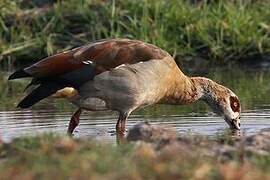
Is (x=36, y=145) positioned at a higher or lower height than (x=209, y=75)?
higher

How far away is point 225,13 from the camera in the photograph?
1391cm

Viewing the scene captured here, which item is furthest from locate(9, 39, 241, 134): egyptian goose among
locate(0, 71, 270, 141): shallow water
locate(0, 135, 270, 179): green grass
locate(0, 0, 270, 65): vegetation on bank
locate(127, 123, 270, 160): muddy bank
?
locate(0, 0, 270, 65): vegetation on bank

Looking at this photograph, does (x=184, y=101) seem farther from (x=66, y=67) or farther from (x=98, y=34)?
(x=98, y=34)

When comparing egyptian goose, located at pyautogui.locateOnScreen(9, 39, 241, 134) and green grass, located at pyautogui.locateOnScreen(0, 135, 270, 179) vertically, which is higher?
green grass, located at pyautogui.locateOnScreen(0, 135, 270, 179)

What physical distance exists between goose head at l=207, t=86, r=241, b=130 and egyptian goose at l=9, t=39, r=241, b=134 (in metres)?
0.71

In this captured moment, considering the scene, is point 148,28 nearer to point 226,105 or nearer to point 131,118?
point 131,118

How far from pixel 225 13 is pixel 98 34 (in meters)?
A: 1.86

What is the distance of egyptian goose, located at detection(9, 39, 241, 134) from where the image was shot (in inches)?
321

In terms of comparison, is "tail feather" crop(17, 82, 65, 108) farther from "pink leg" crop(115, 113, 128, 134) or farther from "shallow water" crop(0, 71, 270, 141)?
"pink leg" crop(115, 113, 128, 134)

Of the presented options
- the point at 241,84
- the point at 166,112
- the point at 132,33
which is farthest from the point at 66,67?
the point at 132,33

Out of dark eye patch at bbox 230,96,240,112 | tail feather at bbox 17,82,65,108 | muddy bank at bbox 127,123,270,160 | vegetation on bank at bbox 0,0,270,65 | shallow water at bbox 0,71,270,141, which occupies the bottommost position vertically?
vegetation on bank at bbox 0,0,270,65

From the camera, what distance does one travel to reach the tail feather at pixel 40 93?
26.4 feet

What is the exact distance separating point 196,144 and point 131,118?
12.6ft

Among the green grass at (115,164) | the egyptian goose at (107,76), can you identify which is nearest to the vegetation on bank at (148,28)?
the egyptian goose at (107,76)
